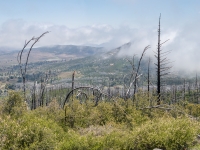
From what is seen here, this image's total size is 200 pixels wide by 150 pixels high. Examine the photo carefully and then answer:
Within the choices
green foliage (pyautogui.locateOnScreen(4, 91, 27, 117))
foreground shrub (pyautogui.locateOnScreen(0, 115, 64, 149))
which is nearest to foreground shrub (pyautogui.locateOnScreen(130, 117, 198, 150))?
foreground shrub (pyautogui.locateOnScreen(0, 115, 64, 149))

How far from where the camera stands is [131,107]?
25.1m

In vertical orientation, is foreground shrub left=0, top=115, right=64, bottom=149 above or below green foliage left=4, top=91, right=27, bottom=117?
below

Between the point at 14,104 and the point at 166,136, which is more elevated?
the point at 14,104

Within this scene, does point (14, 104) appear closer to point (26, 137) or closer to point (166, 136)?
point (26, 137)

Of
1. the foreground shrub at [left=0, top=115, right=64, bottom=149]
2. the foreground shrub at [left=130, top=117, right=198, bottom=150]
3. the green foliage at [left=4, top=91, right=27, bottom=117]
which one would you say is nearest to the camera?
the foreground shrub at [left=0, top=115, right=64, bottom=149]

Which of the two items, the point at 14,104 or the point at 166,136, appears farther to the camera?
the point at 14,104

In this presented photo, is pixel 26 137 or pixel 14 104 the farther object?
pixel 14 104

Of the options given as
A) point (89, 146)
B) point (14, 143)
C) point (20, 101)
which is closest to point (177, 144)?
point (89, 146)

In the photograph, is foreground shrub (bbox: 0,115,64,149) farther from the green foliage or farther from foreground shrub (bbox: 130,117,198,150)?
the green foliage

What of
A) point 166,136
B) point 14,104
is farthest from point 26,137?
point 14,104

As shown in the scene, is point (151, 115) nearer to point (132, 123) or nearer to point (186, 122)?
point (132, 123)

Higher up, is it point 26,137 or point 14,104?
point 14,104

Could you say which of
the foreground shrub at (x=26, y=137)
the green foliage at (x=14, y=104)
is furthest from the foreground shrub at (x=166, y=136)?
the green foliage at (x=14, y=104)

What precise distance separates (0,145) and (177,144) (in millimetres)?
9945
